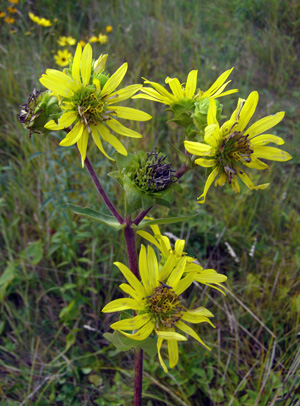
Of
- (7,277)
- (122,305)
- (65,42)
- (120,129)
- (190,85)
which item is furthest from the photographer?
(65,42)

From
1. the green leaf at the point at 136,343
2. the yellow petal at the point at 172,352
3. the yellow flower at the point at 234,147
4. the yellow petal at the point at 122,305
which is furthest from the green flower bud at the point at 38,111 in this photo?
the yellow petal at the point at 172,352

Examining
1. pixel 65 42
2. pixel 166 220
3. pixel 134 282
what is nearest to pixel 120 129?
pixel 166 220

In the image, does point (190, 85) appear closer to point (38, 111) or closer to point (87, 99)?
point (87, 99)

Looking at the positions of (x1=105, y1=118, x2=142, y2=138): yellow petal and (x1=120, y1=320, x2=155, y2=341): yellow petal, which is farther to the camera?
(x1=105, y1=118, x2=142, y2=138): yellow petal

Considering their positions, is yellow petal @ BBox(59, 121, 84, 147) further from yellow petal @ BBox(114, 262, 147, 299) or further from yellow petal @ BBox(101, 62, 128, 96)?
yellow petal @ BBox(114, 262, 147, 299)

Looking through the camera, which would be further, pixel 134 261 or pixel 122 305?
pixel 134 261

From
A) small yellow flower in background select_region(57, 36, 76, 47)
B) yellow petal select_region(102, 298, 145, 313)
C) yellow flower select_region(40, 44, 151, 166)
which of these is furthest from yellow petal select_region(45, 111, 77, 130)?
small yellow flower in background select_region(57, 36, 76, 47)

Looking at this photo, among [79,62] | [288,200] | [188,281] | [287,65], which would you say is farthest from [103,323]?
[287,65]

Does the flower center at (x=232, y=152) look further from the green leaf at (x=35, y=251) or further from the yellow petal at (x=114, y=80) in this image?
the green leaf at (x=35, y=251)
